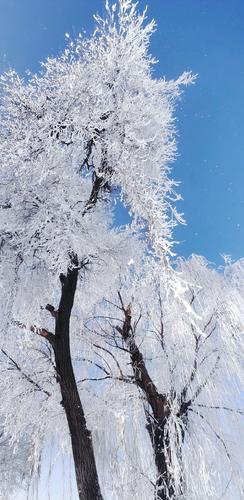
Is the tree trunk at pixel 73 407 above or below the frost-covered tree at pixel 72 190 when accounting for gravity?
below

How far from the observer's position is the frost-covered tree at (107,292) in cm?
496

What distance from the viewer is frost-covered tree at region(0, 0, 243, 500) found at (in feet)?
16.3

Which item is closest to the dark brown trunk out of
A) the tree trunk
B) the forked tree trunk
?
the forked tree trunk

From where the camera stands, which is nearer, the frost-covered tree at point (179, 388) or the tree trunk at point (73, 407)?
the tree trunk at point (73, 407)

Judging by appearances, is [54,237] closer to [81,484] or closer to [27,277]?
[27,277]

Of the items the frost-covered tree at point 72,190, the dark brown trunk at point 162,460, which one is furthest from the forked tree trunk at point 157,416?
the frost-covered tree at point 72,190

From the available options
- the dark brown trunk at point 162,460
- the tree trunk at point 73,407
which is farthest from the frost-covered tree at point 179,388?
the tree trunk at point 73,407

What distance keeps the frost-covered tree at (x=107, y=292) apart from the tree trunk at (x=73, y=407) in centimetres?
1

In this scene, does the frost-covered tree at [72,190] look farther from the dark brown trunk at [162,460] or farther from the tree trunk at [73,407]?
the dark brown trunk at [162,460]

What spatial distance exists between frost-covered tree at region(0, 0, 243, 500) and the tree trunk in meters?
0.01

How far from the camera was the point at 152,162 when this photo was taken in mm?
5781

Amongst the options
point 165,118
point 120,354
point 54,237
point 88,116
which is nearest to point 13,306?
point 54,237

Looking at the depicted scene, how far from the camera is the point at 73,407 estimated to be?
16.1ft

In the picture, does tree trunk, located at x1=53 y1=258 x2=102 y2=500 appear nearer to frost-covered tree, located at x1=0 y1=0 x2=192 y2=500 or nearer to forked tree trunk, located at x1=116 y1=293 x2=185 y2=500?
frost-covered tree, located at x1=0 y1=0 x2=192 y2=500
